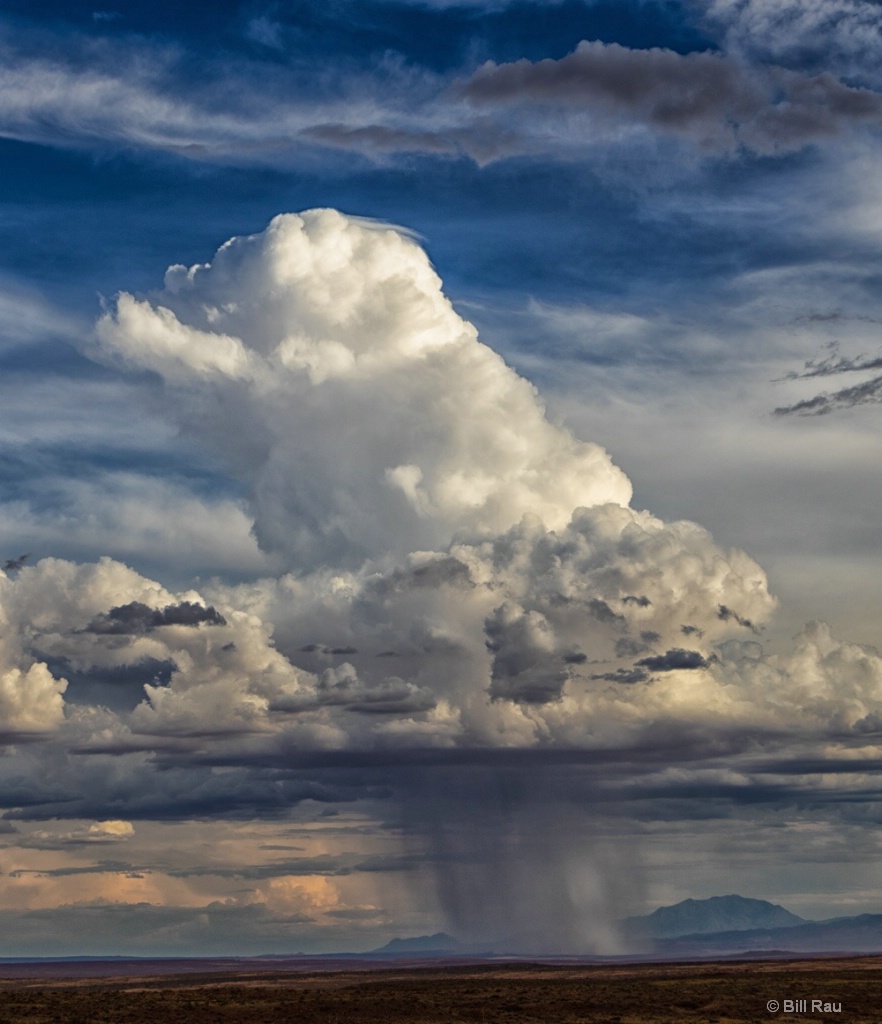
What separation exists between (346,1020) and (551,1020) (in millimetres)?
28433

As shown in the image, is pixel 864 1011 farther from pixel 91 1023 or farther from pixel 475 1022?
pixel 91 1023

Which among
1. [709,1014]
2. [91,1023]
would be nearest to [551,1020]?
[709,1014]

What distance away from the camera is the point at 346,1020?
19938cm

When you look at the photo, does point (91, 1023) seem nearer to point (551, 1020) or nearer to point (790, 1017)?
point (551, 1020)

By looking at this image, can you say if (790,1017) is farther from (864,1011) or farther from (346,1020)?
(346,1020)

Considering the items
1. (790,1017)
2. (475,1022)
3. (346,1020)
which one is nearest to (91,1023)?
(346,1020)

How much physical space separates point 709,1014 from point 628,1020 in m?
14.8

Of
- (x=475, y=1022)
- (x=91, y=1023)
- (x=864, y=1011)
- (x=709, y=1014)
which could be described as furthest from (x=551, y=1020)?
(x=91, y=1023)

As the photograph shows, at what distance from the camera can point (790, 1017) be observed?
191000mm

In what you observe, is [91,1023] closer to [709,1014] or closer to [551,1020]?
[551,1020]

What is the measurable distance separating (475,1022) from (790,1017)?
137 ft

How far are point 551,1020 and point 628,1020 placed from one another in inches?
423

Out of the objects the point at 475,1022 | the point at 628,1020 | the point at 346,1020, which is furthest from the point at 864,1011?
the point at 346,1020

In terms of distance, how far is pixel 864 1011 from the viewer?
651ft
